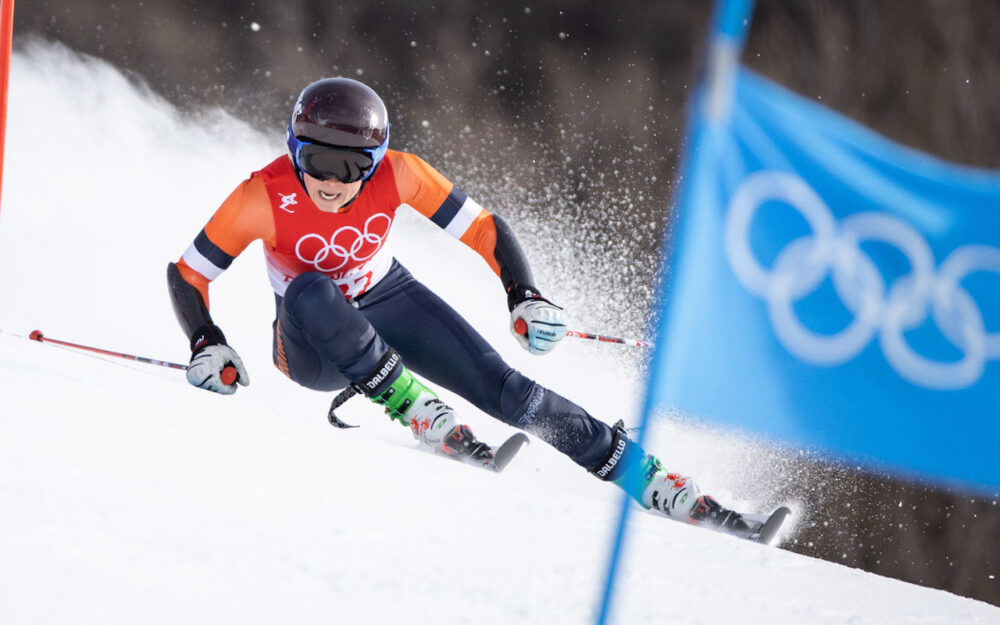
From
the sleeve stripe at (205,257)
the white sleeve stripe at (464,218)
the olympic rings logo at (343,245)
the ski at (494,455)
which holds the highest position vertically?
the white sleeve stripe at (464,218)

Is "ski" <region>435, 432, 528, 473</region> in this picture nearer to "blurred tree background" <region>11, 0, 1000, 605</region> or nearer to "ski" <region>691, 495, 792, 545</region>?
"ski" <region>691, 495, 792, 545</region>

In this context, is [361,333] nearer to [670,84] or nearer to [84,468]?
[84,468]

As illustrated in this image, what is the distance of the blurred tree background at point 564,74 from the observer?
4812 mm

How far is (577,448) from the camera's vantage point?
228 centimetres

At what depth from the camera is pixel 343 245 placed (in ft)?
8.21

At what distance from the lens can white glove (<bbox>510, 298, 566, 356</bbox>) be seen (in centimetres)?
241

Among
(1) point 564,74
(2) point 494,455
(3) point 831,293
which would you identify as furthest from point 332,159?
(1) point 564,74

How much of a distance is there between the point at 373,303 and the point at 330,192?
1.35ft

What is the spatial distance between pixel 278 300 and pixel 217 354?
357mm

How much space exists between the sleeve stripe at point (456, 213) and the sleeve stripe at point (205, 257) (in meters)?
0.64

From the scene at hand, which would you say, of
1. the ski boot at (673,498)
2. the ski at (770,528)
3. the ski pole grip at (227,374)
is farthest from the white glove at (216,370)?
the ski at (770,528)

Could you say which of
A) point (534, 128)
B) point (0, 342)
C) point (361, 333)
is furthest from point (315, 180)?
point (534, 128)

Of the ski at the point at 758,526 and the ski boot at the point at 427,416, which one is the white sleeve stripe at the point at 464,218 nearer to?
the ski boot at the point at 427,416

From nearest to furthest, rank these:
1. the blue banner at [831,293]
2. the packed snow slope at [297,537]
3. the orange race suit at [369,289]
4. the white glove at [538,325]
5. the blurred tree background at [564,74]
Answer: the packed snow slope at [297,537], the blue banner at [831,293], the orange race suit at [369,289], the white glove at [538,325], the blurred tree background at [564,74]
